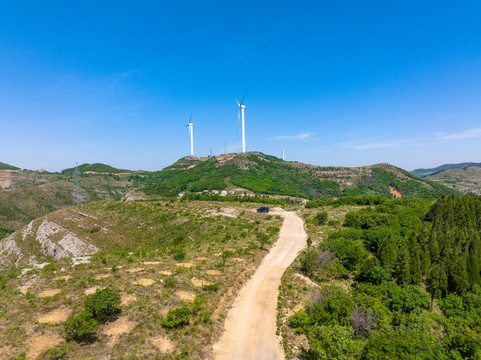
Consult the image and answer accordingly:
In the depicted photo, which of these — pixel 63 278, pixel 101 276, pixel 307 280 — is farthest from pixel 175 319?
pixel 307 280

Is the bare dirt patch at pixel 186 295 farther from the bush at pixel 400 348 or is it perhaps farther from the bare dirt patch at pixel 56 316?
the bush at pixel 400 348

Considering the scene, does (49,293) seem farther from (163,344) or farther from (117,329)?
(163,344)

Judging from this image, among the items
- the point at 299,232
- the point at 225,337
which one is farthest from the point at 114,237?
the point at 225,337

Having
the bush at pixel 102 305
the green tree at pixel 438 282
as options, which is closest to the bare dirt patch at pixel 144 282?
the bush at pixel 102 305

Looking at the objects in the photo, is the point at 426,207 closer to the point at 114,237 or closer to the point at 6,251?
the point at 114,237

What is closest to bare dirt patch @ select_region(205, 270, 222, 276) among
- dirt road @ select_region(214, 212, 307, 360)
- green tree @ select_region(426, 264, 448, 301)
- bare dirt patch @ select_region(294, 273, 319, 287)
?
dirt road @ select_region(214, 212, 307, 360)

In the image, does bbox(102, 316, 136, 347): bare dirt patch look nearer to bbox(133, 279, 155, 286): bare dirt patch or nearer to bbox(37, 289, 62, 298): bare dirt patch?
bbox(133, 279, 155, 286): bare dirt patch

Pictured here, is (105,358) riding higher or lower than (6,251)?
higher
